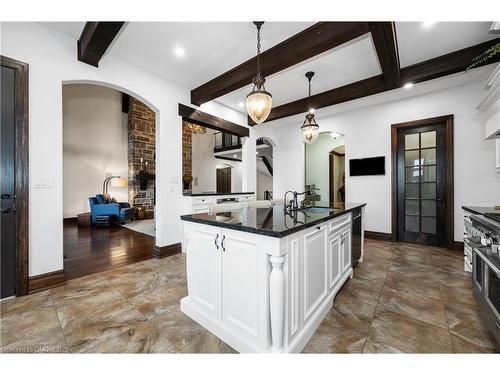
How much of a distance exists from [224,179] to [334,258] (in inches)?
366

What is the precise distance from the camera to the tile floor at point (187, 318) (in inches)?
56.4

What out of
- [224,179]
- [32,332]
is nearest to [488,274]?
[32,332]

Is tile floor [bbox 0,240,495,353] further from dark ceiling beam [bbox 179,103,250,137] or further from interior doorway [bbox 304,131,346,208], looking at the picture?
interior doorway [bbox 304,131,346,208]

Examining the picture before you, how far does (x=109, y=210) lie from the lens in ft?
19.1

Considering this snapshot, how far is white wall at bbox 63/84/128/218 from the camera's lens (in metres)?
6.59

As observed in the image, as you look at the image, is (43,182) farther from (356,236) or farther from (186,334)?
(356,236)

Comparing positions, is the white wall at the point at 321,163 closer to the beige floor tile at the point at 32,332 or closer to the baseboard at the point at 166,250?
the baseboard at the point at 166,250

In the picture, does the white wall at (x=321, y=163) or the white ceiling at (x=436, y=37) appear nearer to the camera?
the white ceiling at (x=436, y=37)

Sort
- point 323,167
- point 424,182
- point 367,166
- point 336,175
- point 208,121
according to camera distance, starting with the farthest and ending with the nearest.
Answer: point 336,175 → point 323,167 → point 367,166 → point 208,121 → point 424,182

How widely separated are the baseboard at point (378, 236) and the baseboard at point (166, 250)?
12.3 ft

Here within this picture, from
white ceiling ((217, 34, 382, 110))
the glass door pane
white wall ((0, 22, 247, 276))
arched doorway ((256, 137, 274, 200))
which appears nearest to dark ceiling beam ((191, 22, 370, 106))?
white ceiling ((217, 34, 382, 110))

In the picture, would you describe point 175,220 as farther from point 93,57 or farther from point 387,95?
point 387,95

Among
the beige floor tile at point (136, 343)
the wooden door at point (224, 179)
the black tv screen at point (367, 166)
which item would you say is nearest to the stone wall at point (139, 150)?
the wooden door at point (224, 179)
